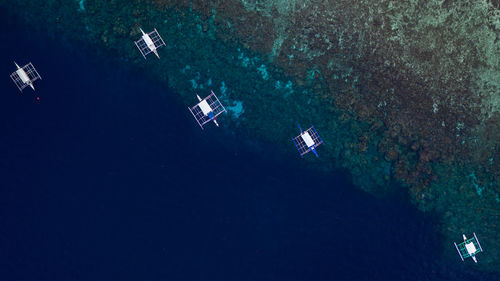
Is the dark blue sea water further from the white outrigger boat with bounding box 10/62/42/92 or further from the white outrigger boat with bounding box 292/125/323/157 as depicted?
the white outrigger boat with bounding box 292/125/323/157

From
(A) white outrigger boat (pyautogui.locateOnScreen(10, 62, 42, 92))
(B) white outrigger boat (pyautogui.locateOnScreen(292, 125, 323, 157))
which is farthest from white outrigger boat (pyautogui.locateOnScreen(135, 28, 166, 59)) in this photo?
(B) white outrigger boat (pyautogui.locateOnScreen(292, 125, 323, 157))

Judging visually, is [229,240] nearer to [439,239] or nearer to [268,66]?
[268,66]

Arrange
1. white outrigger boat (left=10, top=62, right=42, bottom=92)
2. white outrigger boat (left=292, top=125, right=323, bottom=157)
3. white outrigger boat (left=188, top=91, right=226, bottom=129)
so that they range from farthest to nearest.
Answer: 1. white outrigger boat (left=292, top=125, right=323, bottom=157)
2. white outrigger boat (left=188, top=91, right=226, bottom=129)
3. white outrigger boat (left=10, top=62, right=42, bottom=92)

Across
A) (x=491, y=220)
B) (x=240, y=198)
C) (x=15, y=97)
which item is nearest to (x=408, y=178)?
(x=491, y=220)

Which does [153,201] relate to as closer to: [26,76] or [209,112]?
[209,112]

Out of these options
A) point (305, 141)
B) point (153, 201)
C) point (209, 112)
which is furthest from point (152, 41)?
point (305, 141)

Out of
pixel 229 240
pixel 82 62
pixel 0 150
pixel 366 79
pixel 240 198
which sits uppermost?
pixel 82 62

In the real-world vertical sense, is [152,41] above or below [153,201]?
above
